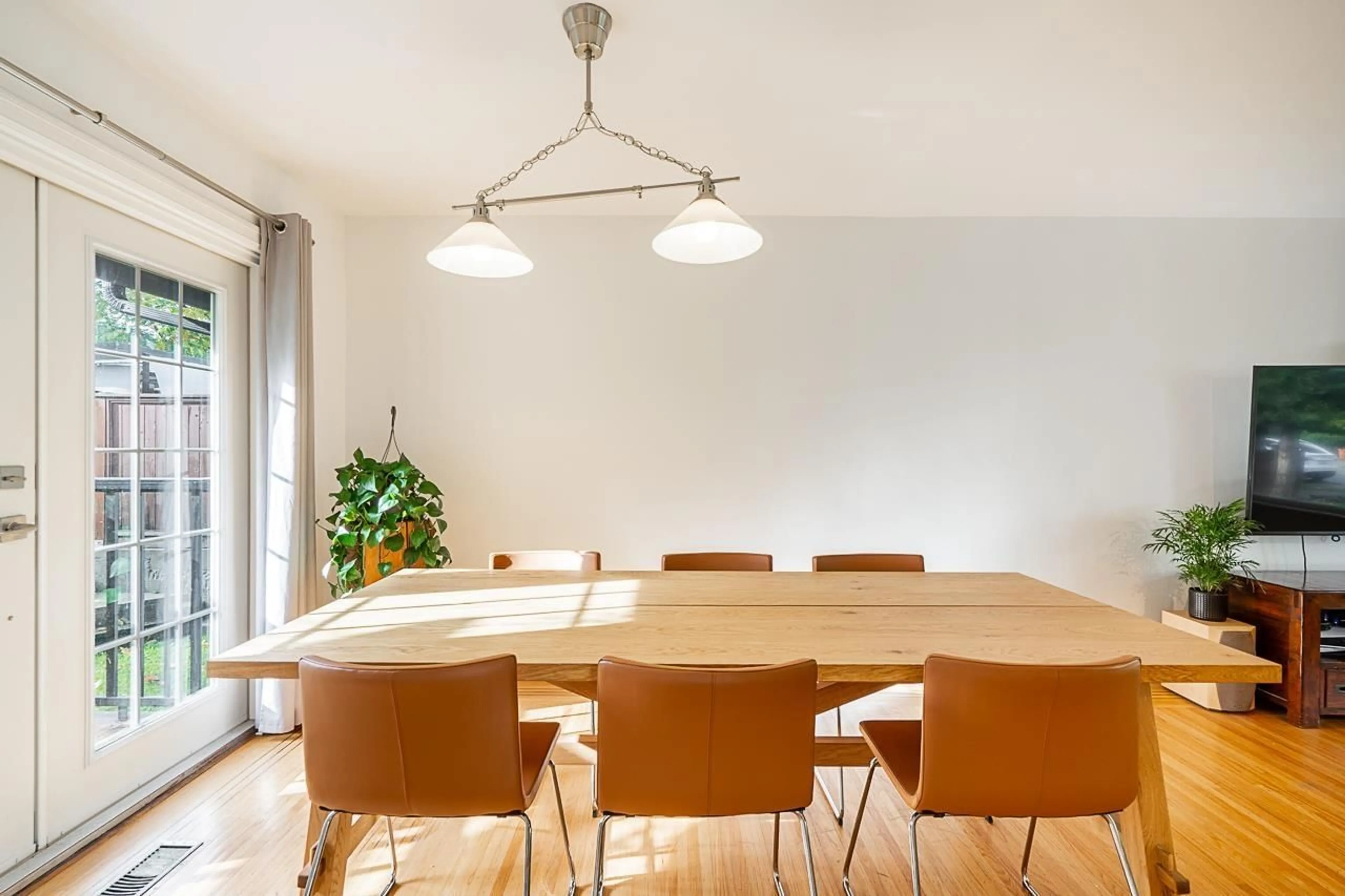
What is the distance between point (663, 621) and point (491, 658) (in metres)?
0.60

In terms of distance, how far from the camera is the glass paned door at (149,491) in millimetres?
2252

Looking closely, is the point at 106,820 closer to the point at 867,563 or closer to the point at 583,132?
the point at 867,563

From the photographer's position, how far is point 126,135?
2.15 meters

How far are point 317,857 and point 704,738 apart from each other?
968 mm

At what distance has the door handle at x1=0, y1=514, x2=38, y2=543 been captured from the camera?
1872 millimetres

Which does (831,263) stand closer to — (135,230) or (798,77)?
(798,77)

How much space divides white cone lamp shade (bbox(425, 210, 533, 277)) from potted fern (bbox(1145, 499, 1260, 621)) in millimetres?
3705

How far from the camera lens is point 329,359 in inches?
140

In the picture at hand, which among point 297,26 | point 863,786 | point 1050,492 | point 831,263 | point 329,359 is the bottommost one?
point 863,786

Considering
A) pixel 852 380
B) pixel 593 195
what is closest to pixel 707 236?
pixel 593 195

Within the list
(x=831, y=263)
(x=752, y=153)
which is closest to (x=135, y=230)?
(x=752, y=153)

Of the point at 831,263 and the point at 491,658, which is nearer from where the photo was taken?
the point at 491,658

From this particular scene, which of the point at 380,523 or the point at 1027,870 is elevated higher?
the point at 380,523

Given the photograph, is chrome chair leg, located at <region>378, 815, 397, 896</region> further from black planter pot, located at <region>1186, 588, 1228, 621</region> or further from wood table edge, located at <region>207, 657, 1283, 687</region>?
black planter pot, located at <region>1186, 588, 1228, 621</region>
